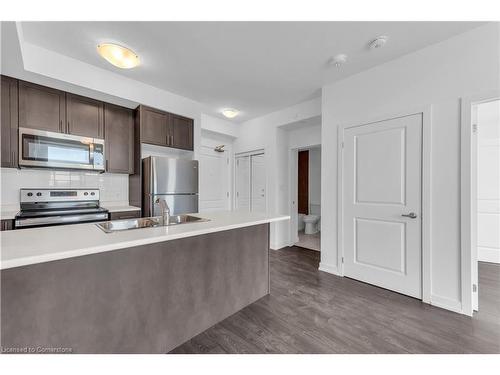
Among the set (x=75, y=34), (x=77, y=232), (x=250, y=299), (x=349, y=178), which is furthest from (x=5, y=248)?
(x=349, y=178)

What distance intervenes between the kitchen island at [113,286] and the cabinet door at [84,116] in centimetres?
183

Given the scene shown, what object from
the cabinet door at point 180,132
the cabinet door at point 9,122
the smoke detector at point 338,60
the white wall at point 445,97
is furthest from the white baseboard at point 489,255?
the cabinet door at point 9,122

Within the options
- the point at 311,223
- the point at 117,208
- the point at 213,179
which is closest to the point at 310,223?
the point at 311,223

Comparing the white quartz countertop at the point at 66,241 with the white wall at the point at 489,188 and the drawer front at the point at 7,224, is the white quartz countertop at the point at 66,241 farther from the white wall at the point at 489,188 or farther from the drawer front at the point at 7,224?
the white wall at the point at 489,188

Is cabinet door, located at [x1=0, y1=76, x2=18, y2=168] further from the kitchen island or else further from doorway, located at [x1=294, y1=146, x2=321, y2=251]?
doorway, located at [x1=294, y1=146, x2=321, y2=251]

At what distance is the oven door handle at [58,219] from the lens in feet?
7.09

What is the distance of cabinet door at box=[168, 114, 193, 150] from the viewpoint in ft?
11.2

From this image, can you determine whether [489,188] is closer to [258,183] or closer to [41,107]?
[258,183]

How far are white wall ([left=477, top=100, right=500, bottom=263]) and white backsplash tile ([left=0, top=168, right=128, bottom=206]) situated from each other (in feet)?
18.6

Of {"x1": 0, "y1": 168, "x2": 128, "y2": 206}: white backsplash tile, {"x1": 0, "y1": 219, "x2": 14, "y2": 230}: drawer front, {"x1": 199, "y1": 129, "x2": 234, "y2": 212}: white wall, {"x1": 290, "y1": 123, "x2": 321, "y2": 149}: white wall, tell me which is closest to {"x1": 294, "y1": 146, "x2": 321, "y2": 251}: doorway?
{"x1": 290, "y1": 123, "x2": 321, "y2": 149}: white wall

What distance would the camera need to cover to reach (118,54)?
218 centimetres

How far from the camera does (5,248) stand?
0.98 meters

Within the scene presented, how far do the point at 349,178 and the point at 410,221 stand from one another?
2.66 feet

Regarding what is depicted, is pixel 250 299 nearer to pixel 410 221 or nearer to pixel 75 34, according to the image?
pixel 410 221
